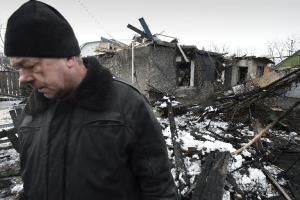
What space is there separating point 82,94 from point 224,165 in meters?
3.81

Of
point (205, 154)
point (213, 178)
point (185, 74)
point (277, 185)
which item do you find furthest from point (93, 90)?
point (185, 74)

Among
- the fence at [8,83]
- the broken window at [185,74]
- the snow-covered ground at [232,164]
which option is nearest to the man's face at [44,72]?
the snow-covered ground at [232,164]

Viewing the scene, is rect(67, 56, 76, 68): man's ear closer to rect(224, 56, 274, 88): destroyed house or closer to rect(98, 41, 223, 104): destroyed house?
rect(98, 41, 223, 104): destroyed house

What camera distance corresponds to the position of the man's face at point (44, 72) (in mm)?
1366

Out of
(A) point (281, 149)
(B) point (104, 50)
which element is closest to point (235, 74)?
(B) point (104, 50)

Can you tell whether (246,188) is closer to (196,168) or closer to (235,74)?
(196,168)

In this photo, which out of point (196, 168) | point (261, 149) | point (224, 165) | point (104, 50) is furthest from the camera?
point (104, 50)

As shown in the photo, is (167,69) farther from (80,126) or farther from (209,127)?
(80,126)

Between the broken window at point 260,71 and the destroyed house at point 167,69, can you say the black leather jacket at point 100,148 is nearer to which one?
the destroyed house at point 167,69

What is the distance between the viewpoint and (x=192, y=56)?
596 inches

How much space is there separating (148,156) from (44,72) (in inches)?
27.7

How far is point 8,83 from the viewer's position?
501 inches

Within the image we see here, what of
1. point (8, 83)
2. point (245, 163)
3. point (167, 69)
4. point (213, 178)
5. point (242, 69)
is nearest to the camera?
point (213, 178)

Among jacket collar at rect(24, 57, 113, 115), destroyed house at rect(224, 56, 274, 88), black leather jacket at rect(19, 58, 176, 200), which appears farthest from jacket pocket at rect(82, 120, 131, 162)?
destroyed house at rect(224, 56, 274, 88)
